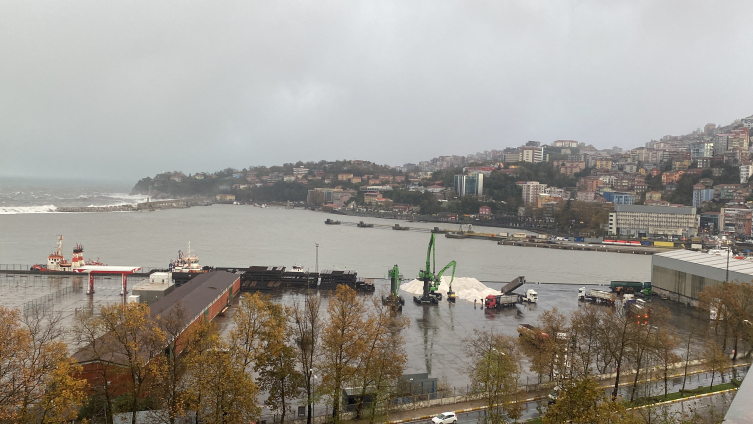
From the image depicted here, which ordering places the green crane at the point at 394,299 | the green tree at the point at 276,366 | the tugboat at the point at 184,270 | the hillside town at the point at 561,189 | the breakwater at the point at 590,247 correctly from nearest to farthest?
the green tree at the point at 276,366
the green crane at the point at 394,299
the tugboat at the point at 184,270
the breakwater at the point at 590,247
the hillside town at the point at 561,189

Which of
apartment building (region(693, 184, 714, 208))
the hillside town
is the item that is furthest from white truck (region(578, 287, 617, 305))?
apartment building (region(693, 184, 714, 208))

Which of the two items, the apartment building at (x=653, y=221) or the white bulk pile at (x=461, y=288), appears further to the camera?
the apartment building at (x=653, y=221)

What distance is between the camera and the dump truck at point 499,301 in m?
11.1

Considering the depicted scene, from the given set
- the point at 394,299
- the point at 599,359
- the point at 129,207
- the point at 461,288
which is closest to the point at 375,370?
the point at 599,359

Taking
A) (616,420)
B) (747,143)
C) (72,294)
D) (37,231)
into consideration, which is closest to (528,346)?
(616,420)

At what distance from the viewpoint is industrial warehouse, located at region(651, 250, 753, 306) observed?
35.1 feet

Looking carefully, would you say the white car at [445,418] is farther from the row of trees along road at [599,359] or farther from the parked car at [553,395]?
the parked car at [553,395]

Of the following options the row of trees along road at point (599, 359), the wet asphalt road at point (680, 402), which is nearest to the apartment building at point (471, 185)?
the row of trees along road at point (599, 359)

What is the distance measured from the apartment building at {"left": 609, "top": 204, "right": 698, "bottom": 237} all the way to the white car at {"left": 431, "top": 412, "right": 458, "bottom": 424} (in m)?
29.1

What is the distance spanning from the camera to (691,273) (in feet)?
37.8

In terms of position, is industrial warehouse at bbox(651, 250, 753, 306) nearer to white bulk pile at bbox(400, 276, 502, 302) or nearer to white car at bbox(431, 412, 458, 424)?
white bulk pile at bbox(400, 276, 502, 302)

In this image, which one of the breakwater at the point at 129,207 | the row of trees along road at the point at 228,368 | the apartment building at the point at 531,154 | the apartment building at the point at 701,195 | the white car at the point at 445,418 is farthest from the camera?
the apartment building at the point at 531,154

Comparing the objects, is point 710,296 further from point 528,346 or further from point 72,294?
point 72,294

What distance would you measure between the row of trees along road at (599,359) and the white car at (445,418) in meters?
0.36
